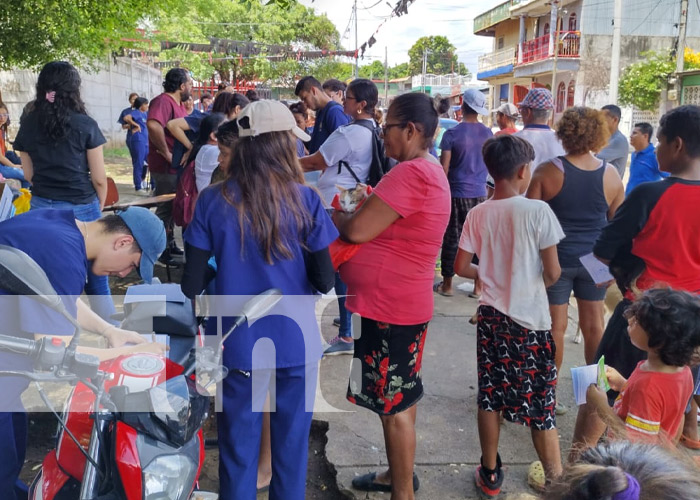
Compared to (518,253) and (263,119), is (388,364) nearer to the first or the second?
(518,253)

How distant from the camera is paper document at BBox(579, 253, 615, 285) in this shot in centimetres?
298

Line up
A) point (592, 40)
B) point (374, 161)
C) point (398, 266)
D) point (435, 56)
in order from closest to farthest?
point (398, 266), point (374, 161), point (592, 40), point (435, 56)

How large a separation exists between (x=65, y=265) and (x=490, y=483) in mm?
2032

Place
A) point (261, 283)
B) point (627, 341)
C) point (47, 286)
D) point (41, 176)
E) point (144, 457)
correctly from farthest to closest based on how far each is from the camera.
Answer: point (41, 176), point (627, 341), point (261, 283), point (144, 457), point (47, 286)

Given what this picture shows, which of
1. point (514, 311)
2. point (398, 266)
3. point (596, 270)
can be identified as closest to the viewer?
point (398, 266)

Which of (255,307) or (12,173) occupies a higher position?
(12,173)

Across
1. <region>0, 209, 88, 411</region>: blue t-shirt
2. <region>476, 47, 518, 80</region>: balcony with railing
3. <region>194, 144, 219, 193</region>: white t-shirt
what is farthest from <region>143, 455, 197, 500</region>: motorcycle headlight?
<region>476, 47, 518, 80</region>: balcony with railing

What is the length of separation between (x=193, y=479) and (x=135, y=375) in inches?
13.3

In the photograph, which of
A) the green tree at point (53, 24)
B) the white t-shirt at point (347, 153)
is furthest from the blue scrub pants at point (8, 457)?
the green tree at point (53, 24)

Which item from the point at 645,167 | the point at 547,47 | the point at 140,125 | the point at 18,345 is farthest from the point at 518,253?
the point at 547,47

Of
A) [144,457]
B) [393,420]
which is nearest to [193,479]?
[144,457]

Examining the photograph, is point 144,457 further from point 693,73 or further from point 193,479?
point 693,73

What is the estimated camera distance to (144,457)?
5.08ft

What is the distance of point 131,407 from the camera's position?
154cm
